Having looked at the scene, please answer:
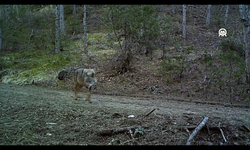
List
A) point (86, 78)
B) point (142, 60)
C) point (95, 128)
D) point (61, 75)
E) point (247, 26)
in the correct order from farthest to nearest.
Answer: point (142, 60), point (61, 75), point (247, 26), point (86, 78), point (95, 128)

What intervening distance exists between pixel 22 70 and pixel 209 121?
568 inches

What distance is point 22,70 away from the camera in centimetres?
1556

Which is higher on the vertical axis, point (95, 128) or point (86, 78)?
point (86, 78)

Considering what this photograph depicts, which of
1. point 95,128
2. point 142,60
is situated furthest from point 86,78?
point 142,60

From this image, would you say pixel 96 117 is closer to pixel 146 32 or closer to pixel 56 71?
pixel 146 32

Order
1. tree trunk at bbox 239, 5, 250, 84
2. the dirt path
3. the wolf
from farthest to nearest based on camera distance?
1. tree trunk at bbox 239, 5, 250, 84
2. the wolf
3. the dirt path

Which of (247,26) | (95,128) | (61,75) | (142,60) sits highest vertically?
(247,26)

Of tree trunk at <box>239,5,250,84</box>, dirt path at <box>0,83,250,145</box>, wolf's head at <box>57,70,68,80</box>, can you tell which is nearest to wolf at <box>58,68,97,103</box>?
dirt path at <box>0,83,250,145</box>

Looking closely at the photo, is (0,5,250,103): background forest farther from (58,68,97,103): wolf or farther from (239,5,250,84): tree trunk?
(58,68,97,103): wolf

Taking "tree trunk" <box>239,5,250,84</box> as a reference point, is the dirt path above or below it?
below

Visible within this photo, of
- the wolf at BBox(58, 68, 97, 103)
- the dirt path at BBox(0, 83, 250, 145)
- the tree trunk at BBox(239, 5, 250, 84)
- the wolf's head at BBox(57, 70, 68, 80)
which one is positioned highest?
the tree trunk at BBox(239, 5, 250, 84)

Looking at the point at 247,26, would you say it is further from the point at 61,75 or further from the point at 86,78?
the point at 61,75

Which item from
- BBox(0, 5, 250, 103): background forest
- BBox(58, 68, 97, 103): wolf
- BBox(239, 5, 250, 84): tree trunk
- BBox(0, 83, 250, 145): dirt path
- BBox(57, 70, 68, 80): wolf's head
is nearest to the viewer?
BBox(0, 83, 250, 145): dirt path
